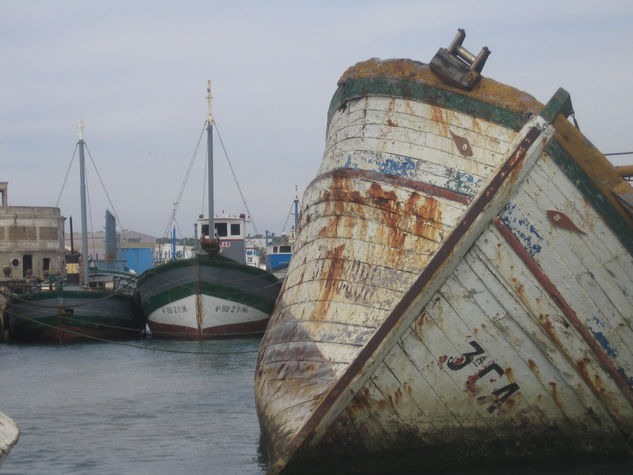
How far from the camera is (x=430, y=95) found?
774 cm

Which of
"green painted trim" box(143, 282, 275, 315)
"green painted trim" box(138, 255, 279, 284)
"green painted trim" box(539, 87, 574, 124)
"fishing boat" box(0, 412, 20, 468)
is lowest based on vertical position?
"fishing boat" box(0, 412, 20, 468)

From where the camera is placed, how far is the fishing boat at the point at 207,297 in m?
24.7

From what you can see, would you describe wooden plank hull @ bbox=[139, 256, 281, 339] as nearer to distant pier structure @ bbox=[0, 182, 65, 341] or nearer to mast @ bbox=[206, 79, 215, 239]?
mast @ bbox=[206, 79, 215, 239]

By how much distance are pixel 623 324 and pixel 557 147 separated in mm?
1444

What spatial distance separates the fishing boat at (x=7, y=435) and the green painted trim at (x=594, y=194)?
626 cm

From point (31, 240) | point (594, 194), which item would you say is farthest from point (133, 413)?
point (31, 240)

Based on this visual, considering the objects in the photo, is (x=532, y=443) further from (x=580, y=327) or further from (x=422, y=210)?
(x=422, y=210)

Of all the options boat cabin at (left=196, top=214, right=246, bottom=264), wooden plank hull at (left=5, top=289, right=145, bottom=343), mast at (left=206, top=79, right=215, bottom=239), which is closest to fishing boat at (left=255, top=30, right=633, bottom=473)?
wooden plank hull at (left=5, top=289, right=145, bottom=343)

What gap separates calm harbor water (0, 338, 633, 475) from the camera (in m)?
8.62

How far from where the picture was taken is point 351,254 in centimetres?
794

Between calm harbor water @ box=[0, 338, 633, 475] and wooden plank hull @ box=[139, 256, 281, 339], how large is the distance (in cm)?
356

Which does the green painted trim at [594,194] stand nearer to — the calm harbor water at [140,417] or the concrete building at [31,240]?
the calm harbor water at [140,417]

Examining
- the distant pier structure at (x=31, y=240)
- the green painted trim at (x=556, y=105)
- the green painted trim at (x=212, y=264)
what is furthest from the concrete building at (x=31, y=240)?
the green painted trim at (x=556, y=105)

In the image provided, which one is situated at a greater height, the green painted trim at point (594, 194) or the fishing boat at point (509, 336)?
the green painted trim at point (594, 194)
